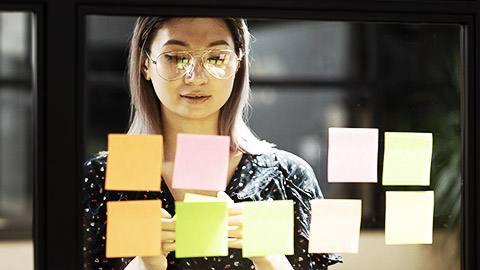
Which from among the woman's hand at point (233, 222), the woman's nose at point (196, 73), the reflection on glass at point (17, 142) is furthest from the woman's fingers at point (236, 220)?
the reflection on glass at point (17, 142)

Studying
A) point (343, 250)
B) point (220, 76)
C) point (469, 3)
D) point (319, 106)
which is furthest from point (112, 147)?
point (469, 3)

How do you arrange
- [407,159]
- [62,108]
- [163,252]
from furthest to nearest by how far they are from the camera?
[407,159], [163,252], [62,108]

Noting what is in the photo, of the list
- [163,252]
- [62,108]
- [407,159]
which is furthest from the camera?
[407,159]

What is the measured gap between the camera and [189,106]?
1624 mm

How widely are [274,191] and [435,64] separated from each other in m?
0.59

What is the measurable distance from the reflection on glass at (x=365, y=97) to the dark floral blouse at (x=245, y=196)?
0.05 metres

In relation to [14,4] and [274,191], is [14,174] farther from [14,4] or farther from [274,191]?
[274,191]

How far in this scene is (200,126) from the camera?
162cm

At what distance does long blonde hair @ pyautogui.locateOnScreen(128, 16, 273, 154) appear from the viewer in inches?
62.0

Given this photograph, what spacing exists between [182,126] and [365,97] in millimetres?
521

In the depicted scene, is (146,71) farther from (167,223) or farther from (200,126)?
(167,223)

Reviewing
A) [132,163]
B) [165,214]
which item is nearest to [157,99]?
[132,163]

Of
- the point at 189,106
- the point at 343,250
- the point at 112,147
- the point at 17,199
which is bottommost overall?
the point at 343,250

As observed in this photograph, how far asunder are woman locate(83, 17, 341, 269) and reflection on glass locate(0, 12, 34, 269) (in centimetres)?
15
